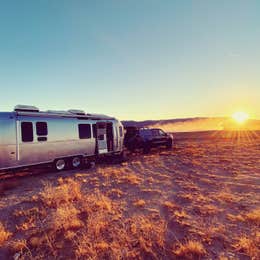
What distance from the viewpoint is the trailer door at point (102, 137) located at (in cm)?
1353

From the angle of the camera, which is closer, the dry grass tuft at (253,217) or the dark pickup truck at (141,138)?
the dry grass tuft at (253,217)

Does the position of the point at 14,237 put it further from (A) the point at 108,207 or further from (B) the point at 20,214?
(A) the point at 108,207

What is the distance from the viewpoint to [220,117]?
153 meters

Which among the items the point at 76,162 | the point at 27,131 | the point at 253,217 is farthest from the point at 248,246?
the point at 76,162

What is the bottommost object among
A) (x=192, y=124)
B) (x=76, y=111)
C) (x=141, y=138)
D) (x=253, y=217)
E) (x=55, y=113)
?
(x=253, y=217)

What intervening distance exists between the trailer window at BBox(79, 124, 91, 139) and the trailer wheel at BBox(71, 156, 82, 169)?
1218mm

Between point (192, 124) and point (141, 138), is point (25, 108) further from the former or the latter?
point (192, 124)

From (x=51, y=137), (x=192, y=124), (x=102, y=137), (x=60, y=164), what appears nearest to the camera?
(x=51, y=137)

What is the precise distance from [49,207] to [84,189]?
1.90 m

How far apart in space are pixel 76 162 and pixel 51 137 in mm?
2442

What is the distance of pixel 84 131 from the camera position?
12141 millimetres

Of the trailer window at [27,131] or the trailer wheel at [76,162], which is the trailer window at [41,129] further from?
the trailer wheel at [76,162]

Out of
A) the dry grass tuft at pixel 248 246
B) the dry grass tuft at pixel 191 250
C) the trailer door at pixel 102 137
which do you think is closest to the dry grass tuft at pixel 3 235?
the dry grass tuft at pixel 191 250

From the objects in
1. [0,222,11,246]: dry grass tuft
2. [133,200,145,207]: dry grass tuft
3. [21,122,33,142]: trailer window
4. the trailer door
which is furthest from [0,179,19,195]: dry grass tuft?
the trailer door
